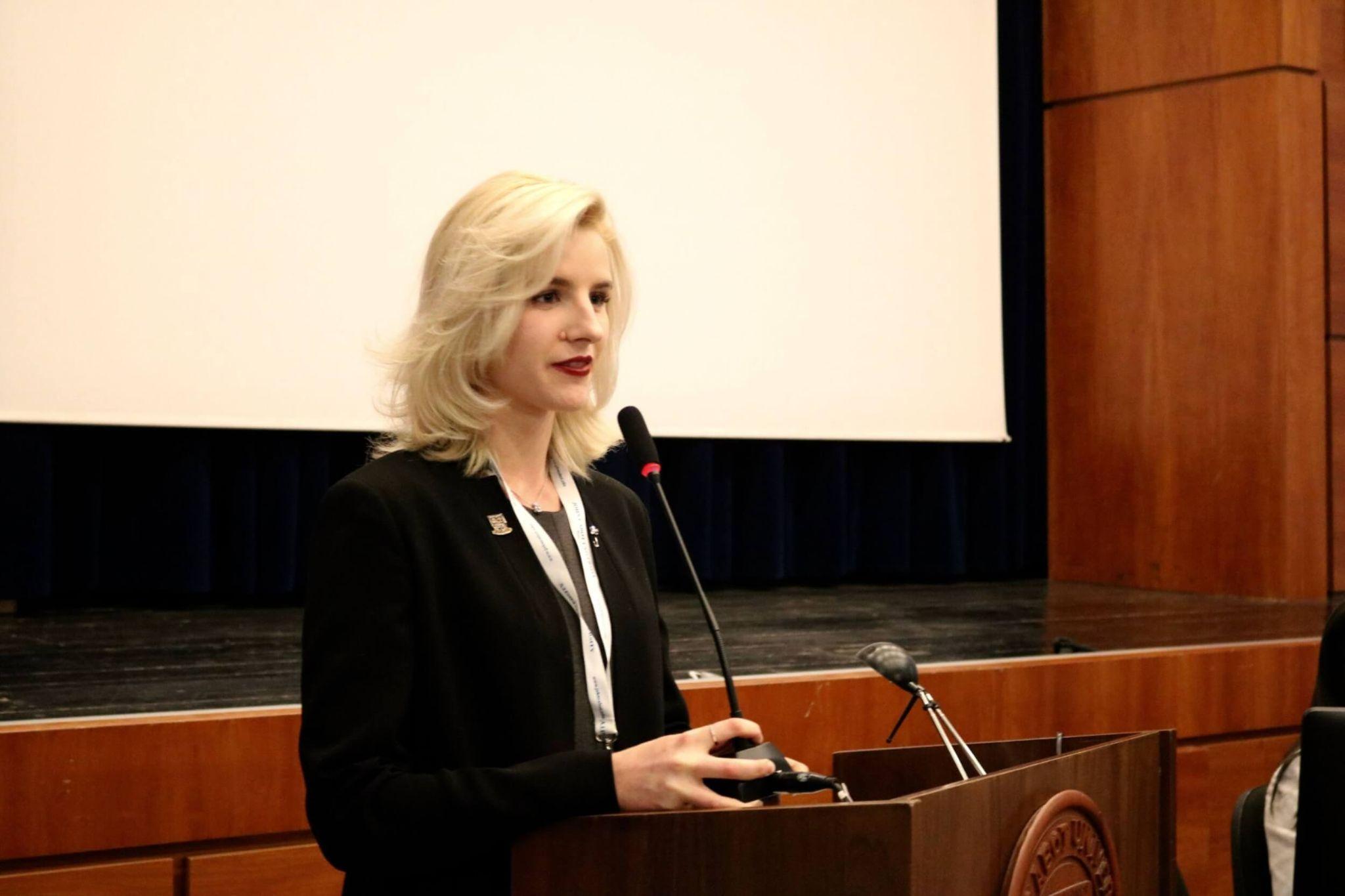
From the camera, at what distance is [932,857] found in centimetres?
108

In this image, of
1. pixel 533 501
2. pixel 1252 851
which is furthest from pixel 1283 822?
pixel 533 501

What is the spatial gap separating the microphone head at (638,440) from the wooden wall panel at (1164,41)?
4580 mm

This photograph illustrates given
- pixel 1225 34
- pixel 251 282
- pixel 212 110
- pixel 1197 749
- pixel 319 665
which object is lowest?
pixel 1197 749

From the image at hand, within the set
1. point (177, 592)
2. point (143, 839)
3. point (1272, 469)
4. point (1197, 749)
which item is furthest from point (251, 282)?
point (1272, 469)

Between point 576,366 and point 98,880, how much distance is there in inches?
57.8

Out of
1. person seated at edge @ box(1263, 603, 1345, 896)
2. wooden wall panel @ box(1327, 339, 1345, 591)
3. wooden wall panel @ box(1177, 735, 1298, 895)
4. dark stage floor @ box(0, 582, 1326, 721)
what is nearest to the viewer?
person seated at edge @ box(1263, 603, 1345, 896)

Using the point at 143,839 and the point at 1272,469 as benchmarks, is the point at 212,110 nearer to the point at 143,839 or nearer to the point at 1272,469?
the point at 143,839

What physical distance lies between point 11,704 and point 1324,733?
215 cm

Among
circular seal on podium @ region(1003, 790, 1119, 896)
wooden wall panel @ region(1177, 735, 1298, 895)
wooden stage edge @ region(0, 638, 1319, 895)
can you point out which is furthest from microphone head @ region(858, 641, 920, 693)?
wooden wall panel @ region(1177, 735, 1298, 895)

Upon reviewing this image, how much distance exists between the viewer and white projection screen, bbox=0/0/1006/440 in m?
4.08

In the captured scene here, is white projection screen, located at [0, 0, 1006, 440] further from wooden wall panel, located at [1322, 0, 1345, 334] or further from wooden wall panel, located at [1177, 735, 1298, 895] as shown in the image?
wooden wall panel, located at [1177, 735, 1298, 895]

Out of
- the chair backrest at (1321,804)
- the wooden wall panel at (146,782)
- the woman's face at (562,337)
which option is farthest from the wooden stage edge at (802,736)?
the chair backrest at (1321,804)

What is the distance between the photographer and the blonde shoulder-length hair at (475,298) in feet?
4.48

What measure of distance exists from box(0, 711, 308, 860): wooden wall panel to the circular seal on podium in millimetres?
1585
